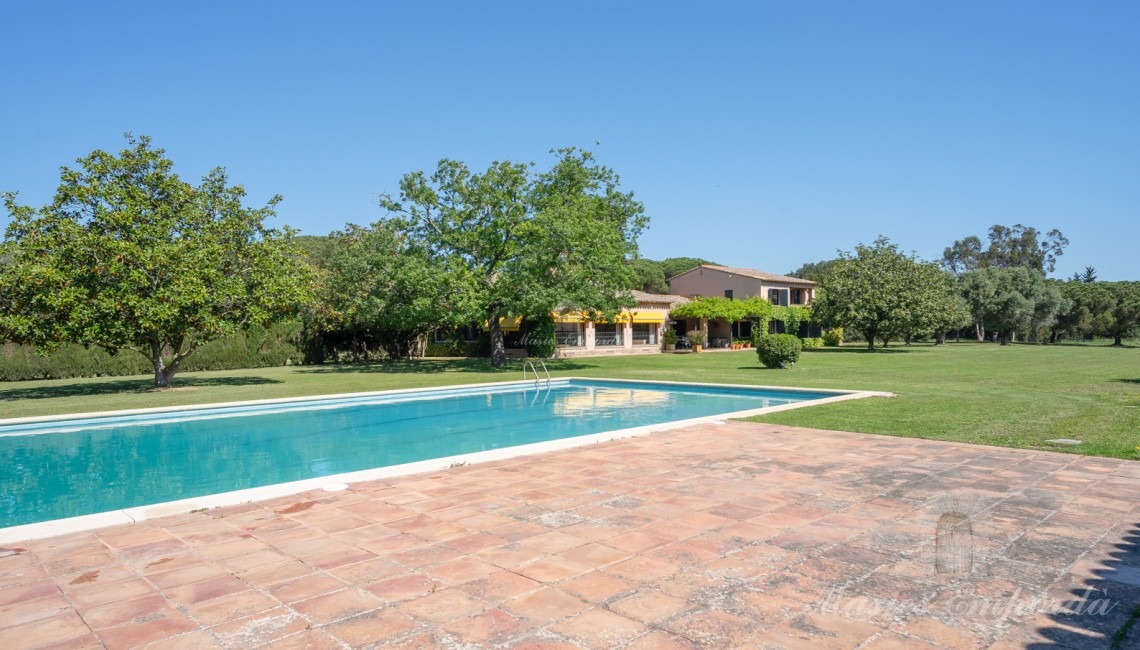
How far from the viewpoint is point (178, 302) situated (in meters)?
18.0

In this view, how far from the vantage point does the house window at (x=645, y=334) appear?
1657 inches

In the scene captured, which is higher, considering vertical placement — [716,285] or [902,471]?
[716,285]

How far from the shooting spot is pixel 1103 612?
3545 millimetres

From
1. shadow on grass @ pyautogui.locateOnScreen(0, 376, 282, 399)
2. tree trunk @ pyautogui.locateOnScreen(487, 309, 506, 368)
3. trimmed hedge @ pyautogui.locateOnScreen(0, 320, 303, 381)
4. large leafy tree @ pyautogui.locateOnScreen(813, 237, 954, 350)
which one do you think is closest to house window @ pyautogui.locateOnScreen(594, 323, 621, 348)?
tree trunk @ pyautogui.locateOnScreen(487, 309, 506, 368)

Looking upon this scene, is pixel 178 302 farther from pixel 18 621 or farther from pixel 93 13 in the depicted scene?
pixel 18 621

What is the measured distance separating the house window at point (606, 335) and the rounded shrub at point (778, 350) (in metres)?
15.7

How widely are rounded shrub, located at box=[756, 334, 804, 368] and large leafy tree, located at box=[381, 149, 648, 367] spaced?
19.4ft

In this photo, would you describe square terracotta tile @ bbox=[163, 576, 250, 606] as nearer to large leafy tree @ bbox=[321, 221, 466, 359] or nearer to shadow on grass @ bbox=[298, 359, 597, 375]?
large leafy tree @ bbox=[321, 221, 466, 359]

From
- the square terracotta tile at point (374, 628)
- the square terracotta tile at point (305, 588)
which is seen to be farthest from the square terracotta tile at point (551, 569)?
the square terracotta tile at point (305, 588)

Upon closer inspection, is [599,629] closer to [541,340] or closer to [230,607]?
[230,607]

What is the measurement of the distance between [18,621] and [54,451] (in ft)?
31.7

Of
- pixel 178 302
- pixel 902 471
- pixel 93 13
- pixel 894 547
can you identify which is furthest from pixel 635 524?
pixel 178 302

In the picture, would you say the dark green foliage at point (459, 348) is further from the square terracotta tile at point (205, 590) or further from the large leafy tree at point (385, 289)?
the square terracotta tile at point (205, 590)

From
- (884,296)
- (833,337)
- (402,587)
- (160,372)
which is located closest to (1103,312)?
(833,337)
